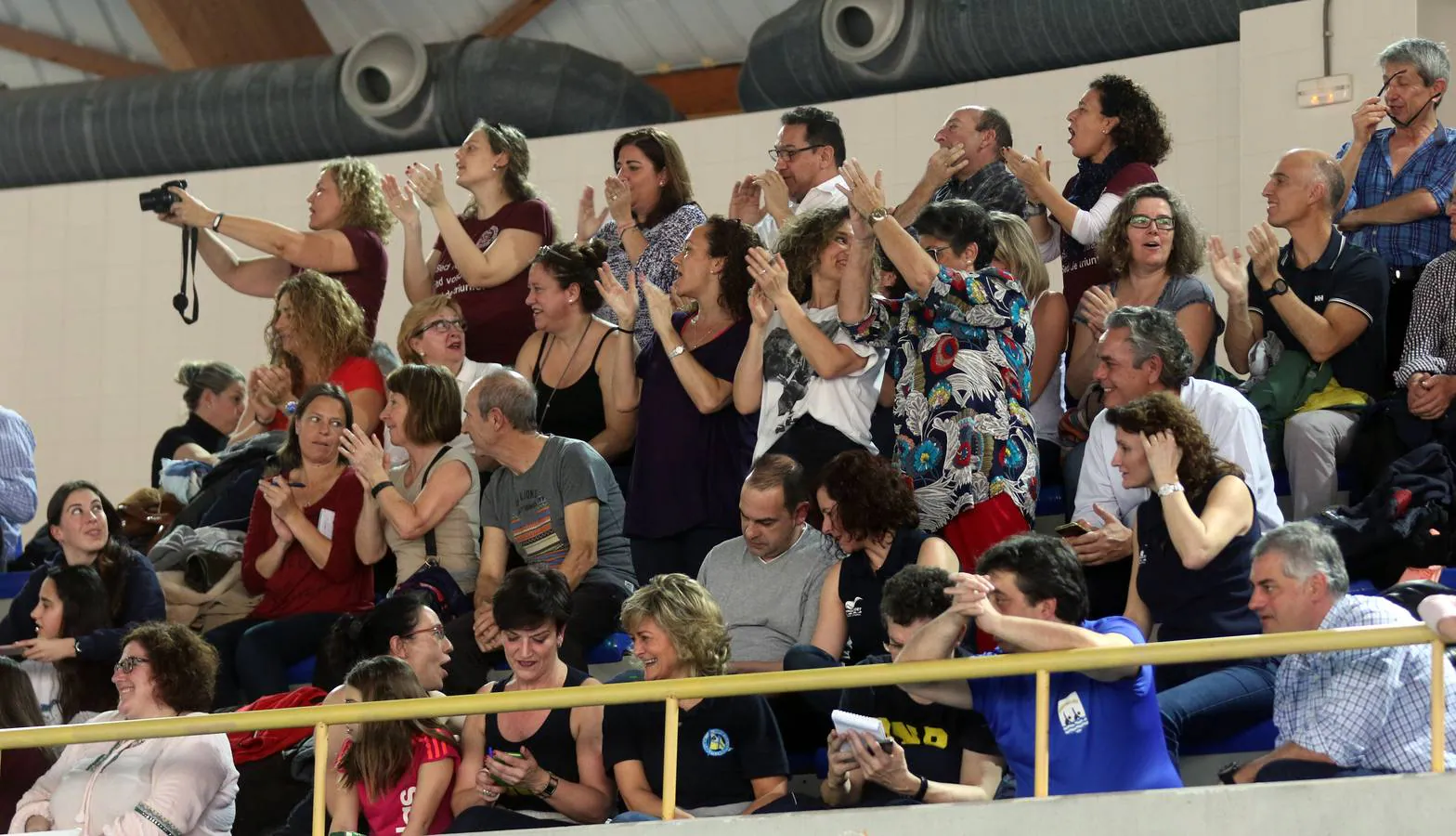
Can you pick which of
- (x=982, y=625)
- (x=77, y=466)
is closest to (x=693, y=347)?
(x=982, y=625)

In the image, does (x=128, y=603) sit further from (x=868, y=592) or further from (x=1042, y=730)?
(x=1042, y=730)

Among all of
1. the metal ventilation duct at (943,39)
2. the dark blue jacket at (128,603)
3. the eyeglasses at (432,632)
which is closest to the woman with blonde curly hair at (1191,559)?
the eyeglasses at (432,632)

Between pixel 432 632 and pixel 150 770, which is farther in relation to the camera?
pixel 432 632

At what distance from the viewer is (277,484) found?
22.3 ft

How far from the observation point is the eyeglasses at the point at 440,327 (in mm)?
7281

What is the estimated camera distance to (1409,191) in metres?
7.06

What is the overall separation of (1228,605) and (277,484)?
3035mm

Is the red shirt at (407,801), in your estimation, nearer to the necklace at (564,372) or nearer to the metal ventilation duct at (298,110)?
the necklace at (564,372)

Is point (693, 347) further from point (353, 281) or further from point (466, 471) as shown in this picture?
point (353, 281)

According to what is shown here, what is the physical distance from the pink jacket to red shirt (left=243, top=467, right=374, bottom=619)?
1.19 metres

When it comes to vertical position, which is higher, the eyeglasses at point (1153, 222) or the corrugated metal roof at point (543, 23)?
the corrugated metal roof at point (543, 23)

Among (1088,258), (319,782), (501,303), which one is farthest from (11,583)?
(1088,258)

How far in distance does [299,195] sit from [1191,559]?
7.12 meters

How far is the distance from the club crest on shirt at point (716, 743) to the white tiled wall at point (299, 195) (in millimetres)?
4764
